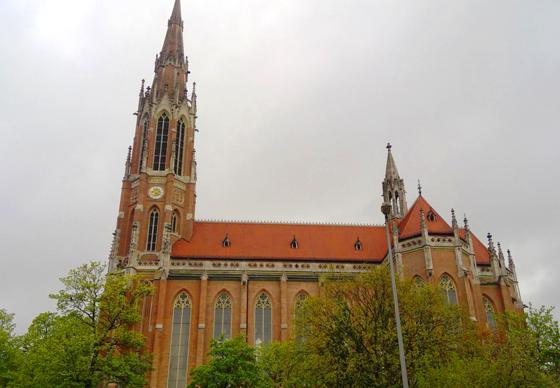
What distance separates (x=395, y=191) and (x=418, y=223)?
10365 mm

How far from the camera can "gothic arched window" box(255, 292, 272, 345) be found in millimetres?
43000

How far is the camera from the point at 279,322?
4334 centimetres

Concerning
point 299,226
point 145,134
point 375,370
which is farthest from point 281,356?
point 145,134

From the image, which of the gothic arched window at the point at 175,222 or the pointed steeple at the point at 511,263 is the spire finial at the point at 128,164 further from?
the pointed steeple at the point at 511,263

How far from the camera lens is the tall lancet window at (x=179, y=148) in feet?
168

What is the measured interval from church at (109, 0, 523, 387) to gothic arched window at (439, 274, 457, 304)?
0.27ft

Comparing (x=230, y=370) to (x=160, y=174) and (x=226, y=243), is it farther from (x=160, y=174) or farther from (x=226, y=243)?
(x=160, y=174)

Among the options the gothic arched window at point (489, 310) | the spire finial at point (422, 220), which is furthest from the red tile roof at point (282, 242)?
the gothic arched window at point (489, 310)

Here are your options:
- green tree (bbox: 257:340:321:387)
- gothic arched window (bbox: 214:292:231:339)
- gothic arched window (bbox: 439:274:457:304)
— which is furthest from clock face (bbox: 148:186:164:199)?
gothic arched window (bbox: 439:274:457:304)

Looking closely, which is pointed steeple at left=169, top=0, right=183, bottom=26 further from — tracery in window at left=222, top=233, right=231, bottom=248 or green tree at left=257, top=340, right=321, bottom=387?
green tree at left=257, top=340, right=321, bottom=387

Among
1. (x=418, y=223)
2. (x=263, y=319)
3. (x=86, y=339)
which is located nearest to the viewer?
(x=86, y=339)

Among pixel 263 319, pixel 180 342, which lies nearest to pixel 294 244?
pixel 263 319

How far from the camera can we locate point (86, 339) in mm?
29672

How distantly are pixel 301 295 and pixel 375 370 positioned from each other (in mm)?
23042
